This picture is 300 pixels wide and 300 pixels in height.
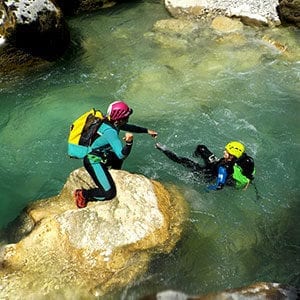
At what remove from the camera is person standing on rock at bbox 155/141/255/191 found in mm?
8508

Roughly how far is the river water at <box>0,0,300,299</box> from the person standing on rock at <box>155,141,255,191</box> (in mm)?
296

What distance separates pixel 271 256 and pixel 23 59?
8.80 m

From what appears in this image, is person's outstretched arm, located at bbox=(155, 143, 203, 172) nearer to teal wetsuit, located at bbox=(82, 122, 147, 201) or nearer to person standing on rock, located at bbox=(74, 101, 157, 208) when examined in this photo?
person standing on rock, located at bbox=(74, 101, 157, 208)

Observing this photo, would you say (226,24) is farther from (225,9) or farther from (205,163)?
(205,163)

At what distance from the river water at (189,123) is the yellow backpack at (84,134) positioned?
213 centimetres

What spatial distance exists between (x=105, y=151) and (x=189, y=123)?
155 inches

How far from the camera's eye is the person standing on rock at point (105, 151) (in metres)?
7.32

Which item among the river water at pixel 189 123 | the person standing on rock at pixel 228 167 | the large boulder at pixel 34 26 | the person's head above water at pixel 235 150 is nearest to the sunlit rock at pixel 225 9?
the river water at pixel 189 123

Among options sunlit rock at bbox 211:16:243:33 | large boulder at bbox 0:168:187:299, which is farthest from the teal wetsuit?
sunlit rock at bbox 211:16:243:33

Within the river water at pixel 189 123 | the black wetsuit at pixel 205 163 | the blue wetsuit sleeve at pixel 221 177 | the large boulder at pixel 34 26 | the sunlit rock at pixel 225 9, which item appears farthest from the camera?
the sunlit rock at pixel 225 9

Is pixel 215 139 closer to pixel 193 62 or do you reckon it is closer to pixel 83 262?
pixel 193 62

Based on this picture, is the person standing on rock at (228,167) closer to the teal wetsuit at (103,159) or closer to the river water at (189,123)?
the river water at (189,123)

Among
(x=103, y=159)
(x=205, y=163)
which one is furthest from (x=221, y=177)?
(x=103, y=159)

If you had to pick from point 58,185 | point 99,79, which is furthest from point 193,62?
point 58,185
